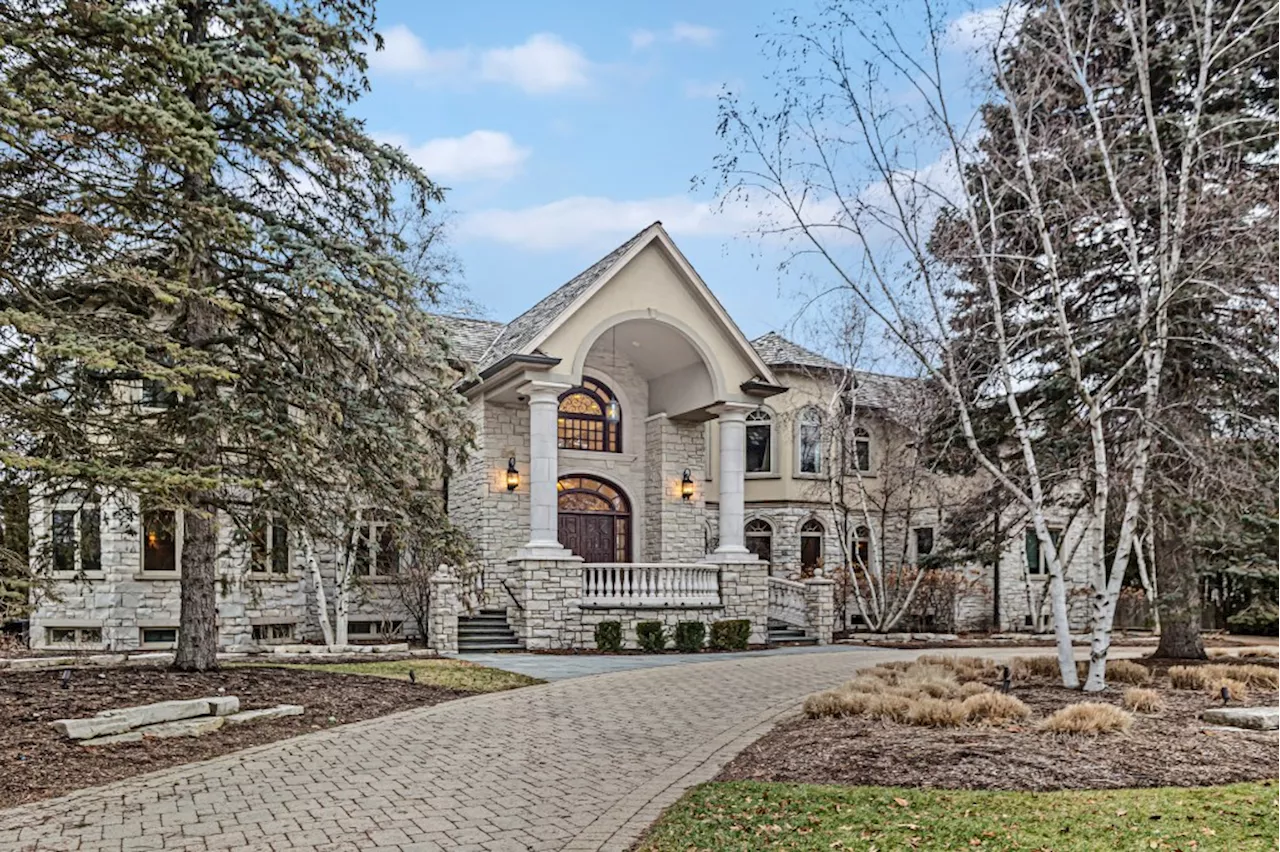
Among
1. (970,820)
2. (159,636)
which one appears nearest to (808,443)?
(159,636)

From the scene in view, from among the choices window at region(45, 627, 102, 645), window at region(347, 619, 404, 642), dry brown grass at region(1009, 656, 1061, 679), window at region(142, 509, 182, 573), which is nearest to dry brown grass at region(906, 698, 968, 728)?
dry brown grass at region(1009, 656, 1061, 679)

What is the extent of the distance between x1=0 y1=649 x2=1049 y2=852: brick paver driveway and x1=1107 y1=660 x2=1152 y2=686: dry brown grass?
439 cm

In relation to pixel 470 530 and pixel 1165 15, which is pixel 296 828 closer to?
pixel 1165 15

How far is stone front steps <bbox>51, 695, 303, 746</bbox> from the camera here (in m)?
8.27

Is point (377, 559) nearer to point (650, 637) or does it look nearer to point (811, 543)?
point (650, 637)

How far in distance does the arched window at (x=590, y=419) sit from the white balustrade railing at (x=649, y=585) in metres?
3.35

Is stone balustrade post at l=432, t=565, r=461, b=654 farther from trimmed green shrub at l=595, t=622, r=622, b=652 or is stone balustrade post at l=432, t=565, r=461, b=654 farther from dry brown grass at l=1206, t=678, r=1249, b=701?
dry brown grass at l=1206, t=678, r=1249, b=701

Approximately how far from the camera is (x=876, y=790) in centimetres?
654

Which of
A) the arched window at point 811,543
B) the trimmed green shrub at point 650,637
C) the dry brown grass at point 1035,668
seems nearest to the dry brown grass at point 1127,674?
the dry brown grass at point 1035,668

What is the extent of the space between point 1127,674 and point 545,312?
13641mm

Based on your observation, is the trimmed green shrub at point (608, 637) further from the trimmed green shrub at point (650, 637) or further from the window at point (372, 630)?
the window at point (372, 630)

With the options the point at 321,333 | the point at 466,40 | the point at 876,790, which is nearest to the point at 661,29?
the point at 466,40

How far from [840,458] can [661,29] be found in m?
11.5

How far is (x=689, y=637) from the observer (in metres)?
19.0
